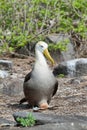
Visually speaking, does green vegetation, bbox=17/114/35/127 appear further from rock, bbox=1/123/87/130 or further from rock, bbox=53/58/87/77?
rock, bbox=53/58/87/77

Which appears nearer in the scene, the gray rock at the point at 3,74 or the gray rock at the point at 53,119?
the gray rock at the point at 53,119

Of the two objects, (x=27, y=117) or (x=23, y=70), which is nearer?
(x=27, y=117)

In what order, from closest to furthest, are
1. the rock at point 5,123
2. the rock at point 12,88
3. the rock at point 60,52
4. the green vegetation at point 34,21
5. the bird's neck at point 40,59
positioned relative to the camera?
the rock at point 5,123 < the bird's neck at point 40,59 < the rock at point 12,88 < the green vegetation at point 34,21 < the rock at point 60,52

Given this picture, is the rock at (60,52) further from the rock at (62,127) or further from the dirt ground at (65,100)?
the rock at (62,127)

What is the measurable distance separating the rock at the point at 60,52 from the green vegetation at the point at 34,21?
0.47 feet

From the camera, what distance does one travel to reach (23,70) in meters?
13.5

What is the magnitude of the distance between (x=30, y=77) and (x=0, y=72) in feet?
9.86

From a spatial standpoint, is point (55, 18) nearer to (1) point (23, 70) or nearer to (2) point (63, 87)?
(1) point (23, 70)

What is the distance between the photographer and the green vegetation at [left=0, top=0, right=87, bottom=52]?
574 inches

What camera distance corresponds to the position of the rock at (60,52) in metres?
15.1

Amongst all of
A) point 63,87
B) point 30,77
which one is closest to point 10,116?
point 30,77

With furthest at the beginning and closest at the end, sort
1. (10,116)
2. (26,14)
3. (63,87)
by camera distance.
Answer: (26,14) → (63,87) → (10,116)

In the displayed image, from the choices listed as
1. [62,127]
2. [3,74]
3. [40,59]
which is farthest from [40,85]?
[3,74]

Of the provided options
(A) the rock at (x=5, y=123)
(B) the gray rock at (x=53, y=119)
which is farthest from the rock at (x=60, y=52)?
(B) the gray rock at (x=53, y=119)
